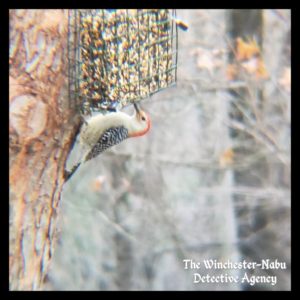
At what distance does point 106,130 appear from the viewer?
2.82 meters

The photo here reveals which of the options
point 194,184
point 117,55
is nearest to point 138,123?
point 117,55

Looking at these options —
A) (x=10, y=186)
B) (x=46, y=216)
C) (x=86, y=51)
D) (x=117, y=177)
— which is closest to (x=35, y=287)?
(x=46, y=216)

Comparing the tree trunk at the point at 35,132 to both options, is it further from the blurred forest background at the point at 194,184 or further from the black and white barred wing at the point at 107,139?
the blurred forest background at the point at 194,184

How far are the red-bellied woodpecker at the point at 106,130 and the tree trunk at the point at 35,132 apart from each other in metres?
0.21

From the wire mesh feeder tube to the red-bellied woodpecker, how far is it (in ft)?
0.39

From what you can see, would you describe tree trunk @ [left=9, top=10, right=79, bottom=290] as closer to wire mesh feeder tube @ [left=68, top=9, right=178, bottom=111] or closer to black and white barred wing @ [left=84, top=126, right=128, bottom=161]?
wire mesh feeder tube @ [left=68, top=9, right=178, bottom=111]

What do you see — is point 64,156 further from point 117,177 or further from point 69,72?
point 117,177

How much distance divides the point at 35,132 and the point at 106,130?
2.27 feet

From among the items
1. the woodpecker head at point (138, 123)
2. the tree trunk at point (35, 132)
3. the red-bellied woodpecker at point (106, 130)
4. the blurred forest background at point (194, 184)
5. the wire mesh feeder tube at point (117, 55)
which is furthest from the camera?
the blurred forest background at point (194, 184)

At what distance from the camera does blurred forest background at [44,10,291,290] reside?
534 cm

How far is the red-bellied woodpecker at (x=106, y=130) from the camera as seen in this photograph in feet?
8.75

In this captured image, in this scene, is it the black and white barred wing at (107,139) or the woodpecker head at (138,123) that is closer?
the black and white barred wing at (107,139)

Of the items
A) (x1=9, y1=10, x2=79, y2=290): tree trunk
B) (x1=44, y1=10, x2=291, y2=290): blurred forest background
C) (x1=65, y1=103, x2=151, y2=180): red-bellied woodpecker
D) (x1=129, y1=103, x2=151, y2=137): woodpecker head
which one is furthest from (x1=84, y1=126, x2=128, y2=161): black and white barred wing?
(x1=44, y1=10, x2=291, y2=290): blurred forest background

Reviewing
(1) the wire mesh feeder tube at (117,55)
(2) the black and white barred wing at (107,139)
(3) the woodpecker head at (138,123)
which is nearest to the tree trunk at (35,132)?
(1) the wire mesh feeder tube at (117,55)
